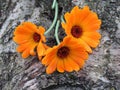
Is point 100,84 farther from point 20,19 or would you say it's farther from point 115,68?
point 20,19

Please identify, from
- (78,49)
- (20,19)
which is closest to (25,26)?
(78,49)

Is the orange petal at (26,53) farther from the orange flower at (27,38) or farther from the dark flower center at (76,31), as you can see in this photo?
the dark flower center at (76,31)

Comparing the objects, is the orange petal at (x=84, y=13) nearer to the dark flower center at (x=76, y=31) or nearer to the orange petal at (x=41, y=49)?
the dark flower center at (x=76, y=31)

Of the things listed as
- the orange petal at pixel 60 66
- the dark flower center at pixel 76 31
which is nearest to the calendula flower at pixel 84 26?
the dark flower center at pixel 76 31

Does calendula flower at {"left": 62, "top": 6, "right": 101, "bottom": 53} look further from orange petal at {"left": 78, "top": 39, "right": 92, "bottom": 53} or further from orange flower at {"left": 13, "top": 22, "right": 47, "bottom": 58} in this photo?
orange flower at {"left": 13, "top": 22, "right": 47, "bottom": 58}

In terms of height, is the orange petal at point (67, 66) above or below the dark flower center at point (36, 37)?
below

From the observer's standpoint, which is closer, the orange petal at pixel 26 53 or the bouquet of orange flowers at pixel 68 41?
the bouquet of orange flowers at pixel 68 41
